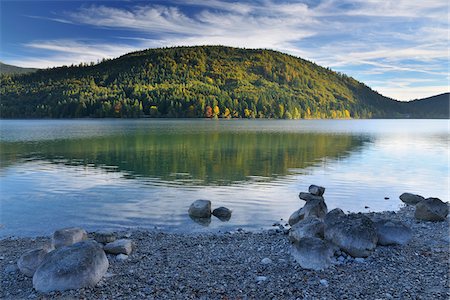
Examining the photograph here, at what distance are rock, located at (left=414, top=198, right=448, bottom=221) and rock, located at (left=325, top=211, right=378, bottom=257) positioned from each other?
618 centimetres

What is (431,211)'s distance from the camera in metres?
17.5

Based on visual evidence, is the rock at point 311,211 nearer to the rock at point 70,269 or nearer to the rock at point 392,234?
the rock at point 392,234

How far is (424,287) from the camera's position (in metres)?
10.4

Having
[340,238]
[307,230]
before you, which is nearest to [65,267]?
[307,230]

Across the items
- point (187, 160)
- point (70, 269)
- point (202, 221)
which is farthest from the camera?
point (187, 160)

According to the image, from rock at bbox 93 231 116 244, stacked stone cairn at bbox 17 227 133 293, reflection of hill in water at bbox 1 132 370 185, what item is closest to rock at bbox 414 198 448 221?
rock at bbox 93 231 116 244

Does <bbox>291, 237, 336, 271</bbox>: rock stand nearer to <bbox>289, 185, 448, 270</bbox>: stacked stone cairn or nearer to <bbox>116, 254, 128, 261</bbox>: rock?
<bbox>289, 185, 448, 270</bbox>: stacked stone cairn

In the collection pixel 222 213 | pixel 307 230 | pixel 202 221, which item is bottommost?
pixel 202 221

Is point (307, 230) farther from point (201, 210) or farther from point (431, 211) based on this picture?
point (431, 211)

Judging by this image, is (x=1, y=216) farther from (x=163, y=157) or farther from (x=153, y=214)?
(x=163, y=157)

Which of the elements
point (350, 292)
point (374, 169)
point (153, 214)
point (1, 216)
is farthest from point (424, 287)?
point (374, 169)

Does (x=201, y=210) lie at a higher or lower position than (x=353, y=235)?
lower

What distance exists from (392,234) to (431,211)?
213 inches

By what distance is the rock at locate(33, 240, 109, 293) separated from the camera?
10078 mm
